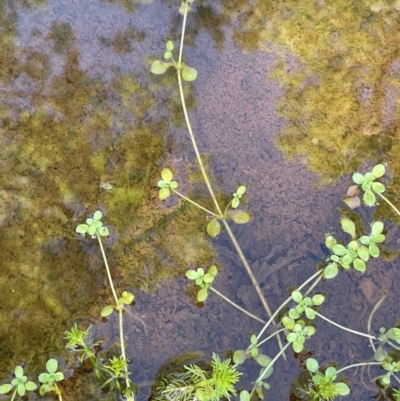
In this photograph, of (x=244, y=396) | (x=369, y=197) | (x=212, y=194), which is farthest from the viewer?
(x=212, y=194)

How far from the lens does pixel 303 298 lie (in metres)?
2.54

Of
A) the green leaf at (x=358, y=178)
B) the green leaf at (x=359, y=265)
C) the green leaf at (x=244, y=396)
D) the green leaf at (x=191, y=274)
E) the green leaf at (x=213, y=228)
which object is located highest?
the green leaf at (x=358, y=178)

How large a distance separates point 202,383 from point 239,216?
0.81 metres

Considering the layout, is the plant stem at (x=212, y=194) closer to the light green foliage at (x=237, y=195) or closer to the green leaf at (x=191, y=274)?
the light green foliage at (x=237, y=195)

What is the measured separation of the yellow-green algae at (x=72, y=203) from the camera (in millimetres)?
2639

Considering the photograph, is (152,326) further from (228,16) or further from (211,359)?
(228,16)

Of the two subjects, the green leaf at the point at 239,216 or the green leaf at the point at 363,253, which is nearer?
the green leaf at the point at 363,253

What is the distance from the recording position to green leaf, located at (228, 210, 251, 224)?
8.75 feet

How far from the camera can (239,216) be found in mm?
2672

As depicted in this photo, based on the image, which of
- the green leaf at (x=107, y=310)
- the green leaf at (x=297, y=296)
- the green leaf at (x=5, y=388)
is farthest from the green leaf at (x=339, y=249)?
the green leaf at (x=5, y=388)

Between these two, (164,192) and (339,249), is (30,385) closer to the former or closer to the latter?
(164,192)

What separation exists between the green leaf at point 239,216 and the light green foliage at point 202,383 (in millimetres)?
660

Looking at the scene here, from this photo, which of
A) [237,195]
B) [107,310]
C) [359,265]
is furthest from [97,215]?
[359,265]

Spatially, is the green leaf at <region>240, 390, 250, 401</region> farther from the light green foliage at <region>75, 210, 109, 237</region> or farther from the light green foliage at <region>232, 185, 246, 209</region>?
the light green foliage at <region>75, 210, 109, 237</region>
